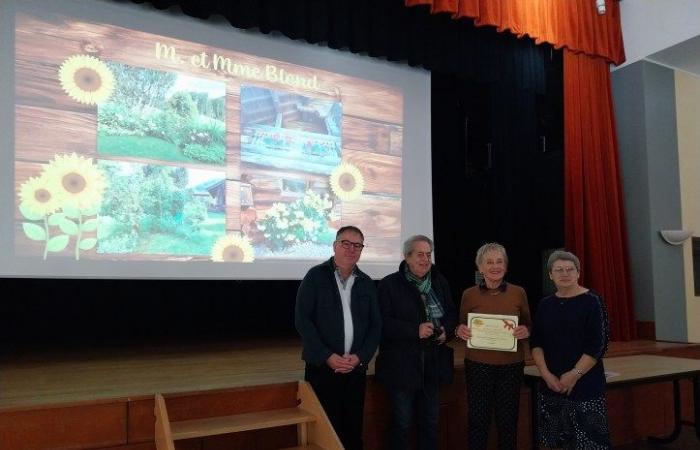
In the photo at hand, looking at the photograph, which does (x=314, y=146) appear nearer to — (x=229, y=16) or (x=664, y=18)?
(x=229, y=16)

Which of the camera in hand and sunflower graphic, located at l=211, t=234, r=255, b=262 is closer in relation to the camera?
the camera in hand

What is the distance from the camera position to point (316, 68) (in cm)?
429

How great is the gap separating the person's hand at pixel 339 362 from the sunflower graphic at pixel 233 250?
5.17 feet

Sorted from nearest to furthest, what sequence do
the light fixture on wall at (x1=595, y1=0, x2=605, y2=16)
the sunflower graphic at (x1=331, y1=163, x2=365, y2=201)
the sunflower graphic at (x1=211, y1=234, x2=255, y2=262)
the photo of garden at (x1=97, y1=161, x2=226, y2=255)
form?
the photo of garden at (x1=97, y1=161, x2=226, y2=255), the sunflower graphic at (x1=211, y1=234, x2=255, y2=262), the sunflower graphic at (x1=331, y1=163, x2=365, y2=201), the light fixture on wall at (x1=595, y1=0, x2=605, y2=16)

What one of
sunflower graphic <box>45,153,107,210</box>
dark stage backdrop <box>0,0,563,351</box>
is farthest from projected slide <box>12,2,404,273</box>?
dark stage backdrop <box>0,0,563,351</box>

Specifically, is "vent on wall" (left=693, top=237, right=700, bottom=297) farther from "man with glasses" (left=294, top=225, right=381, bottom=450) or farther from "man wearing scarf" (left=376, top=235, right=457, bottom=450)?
"man with glasses" (left=294, top=225, right=381, bottom=450)

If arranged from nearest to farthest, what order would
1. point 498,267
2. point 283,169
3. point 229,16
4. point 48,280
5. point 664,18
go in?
point 498,267, point 229,16, point 283,169, point 48,280, point 664,18

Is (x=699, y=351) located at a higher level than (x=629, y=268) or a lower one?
lower

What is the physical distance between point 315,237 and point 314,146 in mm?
A: 664

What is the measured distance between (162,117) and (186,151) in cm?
26

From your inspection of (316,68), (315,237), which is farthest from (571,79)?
(315,237)

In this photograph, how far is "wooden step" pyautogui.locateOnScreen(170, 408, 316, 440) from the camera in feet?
7.91

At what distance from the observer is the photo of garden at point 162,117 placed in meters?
3.52

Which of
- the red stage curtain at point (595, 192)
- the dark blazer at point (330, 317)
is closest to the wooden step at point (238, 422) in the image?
the dark blazer at point (330, 317)
